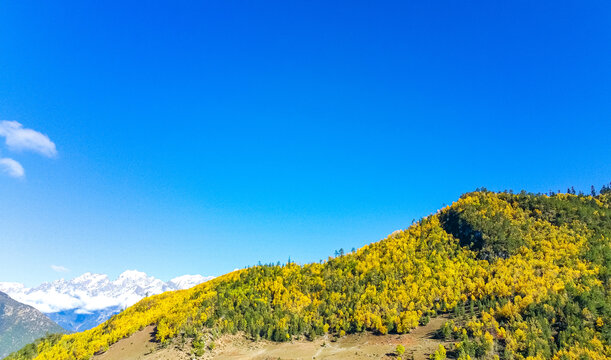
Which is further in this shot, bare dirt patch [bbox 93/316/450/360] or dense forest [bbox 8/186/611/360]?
bare dirt patch [bbox 93/316/450/360]

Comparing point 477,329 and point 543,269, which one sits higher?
point 543,269

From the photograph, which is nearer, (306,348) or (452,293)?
(306,348)

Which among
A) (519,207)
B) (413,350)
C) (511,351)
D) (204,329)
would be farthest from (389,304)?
(519,207)

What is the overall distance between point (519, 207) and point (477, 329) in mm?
106684

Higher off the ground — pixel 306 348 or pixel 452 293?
pixel 452 293

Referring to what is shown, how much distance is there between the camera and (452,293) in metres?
129

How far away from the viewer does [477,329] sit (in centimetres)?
10081

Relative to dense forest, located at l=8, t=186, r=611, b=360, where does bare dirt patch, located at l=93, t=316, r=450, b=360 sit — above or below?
below

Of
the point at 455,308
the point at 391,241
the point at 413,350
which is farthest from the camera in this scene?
the point at 391,241

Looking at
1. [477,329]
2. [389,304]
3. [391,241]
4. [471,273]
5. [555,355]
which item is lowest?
[555,355]

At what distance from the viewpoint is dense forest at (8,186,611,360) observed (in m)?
97.0

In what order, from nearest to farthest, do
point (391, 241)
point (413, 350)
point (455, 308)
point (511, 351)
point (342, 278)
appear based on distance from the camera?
1. point (511, 351)
2. point (413, 350)
3. point (455, 308)
4. point (342, 278)
5. point (391, 241)

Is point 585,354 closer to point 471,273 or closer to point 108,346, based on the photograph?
point 471,273

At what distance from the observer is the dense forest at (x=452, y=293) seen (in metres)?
97.0
